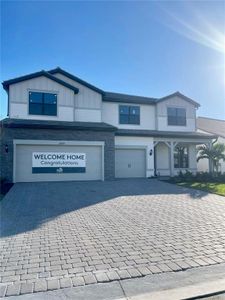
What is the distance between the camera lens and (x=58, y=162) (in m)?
17.0

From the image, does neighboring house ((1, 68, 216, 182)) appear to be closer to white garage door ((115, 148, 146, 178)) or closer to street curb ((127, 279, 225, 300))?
white garage door ((115, 148, 146, 178))

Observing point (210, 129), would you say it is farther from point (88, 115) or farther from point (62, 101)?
point (62, 101)

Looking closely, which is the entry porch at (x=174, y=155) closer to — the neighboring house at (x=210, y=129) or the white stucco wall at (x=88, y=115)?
the neighboring house at (x=210, y=129)

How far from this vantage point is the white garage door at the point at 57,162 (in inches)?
643

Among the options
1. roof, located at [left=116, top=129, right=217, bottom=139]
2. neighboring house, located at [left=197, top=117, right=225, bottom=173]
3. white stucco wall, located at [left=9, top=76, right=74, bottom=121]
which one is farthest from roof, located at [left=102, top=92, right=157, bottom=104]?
neighboring house, located at [left=197, top=117, right=225, bottom=173]

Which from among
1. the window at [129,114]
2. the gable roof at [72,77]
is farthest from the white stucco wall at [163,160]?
the gable roof at [72,77]

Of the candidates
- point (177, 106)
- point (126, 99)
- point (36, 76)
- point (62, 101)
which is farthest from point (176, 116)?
point (36, 76)

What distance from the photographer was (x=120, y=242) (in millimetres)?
5664

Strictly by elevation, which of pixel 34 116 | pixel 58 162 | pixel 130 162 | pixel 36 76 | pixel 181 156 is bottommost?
pixel 130 162

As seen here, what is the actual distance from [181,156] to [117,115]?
7309mm

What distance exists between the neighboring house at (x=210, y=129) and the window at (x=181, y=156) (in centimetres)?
353

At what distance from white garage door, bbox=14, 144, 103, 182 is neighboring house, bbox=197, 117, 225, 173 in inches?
513

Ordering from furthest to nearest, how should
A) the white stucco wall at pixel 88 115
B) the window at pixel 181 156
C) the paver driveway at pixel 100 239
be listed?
1. the window at pixel 181 156
2. the white stucco wall at pixel 88 115
3. the paver driveway at pixel 100 239

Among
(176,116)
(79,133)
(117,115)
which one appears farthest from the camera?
(176,116)
